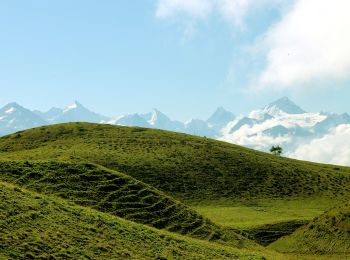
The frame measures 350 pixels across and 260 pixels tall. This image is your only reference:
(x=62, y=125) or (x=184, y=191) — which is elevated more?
(x=62, y=125)

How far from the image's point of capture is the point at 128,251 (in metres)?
35.6

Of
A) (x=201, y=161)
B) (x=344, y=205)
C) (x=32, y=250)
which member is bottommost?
(x=32, y=250)

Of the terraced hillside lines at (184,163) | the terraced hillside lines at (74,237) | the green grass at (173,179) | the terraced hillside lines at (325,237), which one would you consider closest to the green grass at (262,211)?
the green grass at (173,179)

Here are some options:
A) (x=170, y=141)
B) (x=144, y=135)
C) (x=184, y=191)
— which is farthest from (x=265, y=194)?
(x=144, y=135)

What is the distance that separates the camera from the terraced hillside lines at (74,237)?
30938 millimetres

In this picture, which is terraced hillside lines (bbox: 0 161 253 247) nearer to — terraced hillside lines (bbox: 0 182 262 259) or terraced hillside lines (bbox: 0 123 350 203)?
terraced hillside lines (bbox: 0 182 262 259)

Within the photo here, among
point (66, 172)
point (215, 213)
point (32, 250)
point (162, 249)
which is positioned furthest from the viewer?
point (215, 213)

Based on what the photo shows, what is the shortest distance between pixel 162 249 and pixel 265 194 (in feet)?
213

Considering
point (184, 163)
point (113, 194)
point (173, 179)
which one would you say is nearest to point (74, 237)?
point (113, 194)

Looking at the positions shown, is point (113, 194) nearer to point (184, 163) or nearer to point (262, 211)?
point (262, 211)

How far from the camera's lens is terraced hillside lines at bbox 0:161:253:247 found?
51.0m

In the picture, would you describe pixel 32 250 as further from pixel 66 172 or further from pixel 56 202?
pixel 66 172

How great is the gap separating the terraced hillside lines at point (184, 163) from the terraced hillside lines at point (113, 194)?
34.4 metres

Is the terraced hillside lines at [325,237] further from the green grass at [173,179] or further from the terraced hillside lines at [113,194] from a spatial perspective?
the terraced hillside lines at [113,194]
